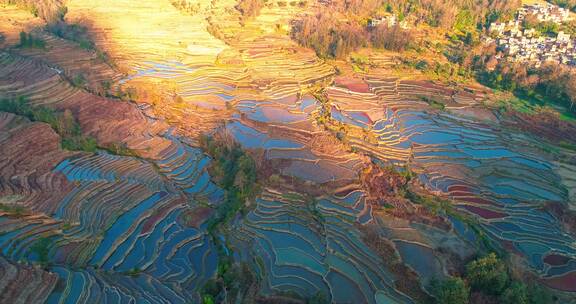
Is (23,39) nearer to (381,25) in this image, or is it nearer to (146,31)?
(146,31)

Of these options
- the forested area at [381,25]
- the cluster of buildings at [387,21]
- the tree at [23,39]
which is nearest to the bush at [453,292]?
the forested area at [381,25]

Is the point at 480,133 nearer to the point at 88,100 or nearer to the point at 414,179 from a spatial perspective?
the point at 414,179

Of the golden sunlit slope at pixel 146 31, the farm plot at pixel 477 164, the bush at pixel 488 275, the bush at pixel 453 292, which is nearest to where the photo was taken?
the bush at pixel 453 292

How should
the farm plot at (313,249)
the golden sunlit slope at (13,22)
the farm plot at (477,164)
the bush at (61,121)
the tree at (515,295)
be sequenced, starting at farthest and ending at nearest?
the golden sunlit slope at (13,22)
the bush at (61,121)
the farm plot at (477,164)
the farm plot at (313,249)
the tree at (515,295)

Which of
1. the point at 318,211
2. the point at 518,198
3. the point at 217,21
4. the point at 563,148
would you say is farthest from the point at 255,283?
the point at 217,21

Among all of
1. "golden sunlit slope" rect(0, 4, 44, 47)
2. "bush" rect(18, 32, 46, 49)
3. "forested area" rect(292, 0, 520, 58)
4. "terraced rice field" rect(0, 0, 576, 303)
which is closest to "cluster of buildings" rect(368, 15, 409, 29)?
"forested area" rect(292, 0, 520, 58)

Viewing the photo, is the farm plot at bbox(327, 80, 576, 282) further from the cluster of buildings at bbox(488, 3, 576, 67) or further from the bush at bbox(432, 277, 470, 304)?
the cluster of buildings at bbox(488, 3, 576, 67)

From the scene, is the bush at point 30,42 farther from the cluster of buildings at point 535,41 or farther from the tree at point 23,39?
the cluster of buildings at point 535,41
